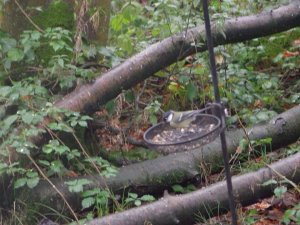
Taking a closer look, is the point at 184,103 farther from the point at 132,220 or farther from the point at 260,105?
the point at 132,220

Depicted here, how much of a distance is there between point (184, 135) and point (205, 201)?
93 centimetres

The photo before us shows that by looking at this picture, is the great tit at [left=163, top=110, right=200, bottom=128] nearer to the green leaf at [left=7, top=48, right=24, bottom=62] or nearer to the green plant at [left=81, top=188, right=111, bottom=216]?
the green plant at [left=81, top=188, right=111, bottom=216]

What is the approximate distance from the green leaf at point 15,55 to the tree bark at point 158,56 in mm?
440

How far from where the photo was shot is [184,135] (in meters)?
3.72

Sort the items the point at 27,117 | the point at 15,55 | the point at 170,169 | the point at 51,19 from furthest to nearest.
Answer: the point at 51,19 → the point at 170,169 → the point at 15,55 → the point at 27,117

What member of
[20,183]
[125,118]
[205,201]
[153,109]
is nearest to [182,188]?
[205,201]

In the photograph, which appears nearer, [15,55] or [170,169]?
[15,55]

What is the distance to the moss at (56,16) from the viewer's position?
5.21m

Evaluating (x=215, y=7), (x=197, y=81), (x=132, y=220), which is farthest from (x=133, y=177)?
(x=215, y=7)

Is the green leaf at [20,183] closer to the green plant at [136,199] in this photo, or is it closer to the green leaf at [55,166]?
the green leaf at [55,166]

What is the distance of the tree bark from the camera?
16.2ft

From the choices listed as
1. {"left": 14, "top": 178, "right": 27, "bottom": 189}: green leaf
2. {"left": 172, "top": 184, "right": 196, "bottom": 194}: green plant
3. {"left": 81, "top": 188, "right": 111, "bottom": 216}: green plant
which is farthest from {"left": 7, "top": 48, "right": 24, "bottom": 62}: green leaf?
{"left": 172, "top": 184, "right": 196, "bottom": 194}: green plant

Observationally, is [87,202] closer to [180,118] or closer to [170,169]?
[170,169]

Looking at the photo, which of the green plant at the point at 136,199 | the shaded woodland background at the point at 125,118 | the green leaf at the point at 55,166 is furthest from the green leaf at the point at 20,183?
the green plant at the point at 136,199
